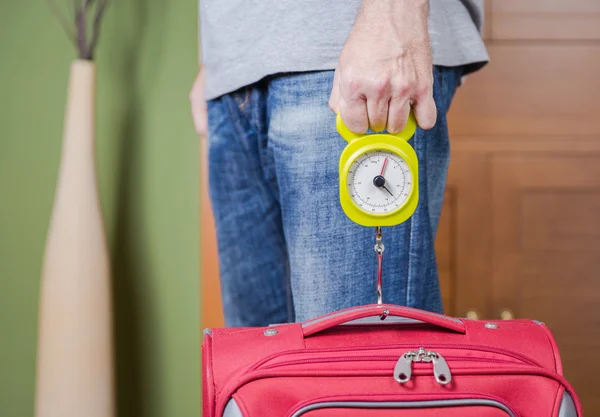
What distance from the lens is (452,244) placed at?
167 centimetres

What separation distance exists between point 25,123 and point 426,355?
1367mm

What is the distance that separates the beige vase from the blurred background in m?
0.88

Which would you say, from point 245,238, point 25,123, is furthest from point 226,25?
point 25,123

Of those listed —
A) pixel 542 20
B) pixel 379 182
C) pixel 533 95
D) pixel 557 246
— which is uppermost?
pixel 542 20

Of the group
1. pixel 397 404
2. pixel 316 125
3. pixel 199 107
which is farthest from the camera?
pixel 199 107

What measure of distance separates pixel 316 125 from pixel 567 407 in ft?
1.19

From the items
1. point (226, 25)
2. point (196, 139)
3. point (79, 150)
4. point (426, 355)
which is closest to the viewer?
point (426, 355)

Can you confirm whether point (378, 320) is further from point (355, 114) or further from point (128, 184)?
point (128, 184)

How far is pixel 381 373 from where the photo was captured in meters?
0.57

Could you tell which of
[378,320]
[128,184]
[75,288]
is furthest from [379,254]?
[128,184]

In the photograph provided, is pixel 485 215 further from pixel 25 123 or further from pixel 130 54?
pixel 25 123

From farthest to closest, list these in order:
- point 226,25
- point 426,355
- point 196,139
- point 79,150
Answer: point 196,139 < point 79,150 < point 226,25 < point 426,355

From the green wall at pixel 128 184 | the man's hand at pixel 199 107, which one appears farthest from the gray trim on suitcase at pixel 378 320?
the green wall at pixel 128 184

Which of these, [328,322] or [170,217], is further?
[170,217]
